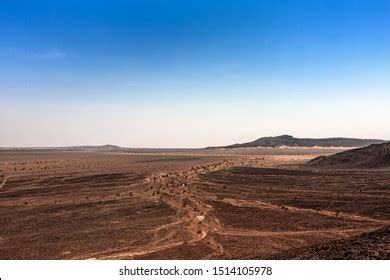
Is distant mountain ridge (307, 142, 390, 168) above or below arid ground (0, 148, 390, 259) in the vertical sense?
above

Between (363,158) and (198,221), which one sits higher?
(363,158)

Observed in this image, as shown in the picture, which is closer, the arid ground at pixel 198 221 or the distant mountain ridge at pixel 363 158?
the arid ground at pixel 198 221

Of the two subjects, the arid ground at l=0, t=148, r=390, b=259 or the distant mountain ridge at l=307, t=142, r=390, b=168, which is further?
the distant mountain ridge at l=307, t=142, r=390, b=168

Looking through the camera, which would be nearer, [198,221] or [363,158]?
[198,221]

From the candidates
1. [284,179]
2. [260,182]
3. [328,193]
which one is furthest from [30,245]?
[284,179]

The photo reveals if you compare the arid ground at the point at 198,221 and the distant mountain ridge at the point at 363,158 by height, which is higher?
the distant mountain ridge at the point at 363,158
